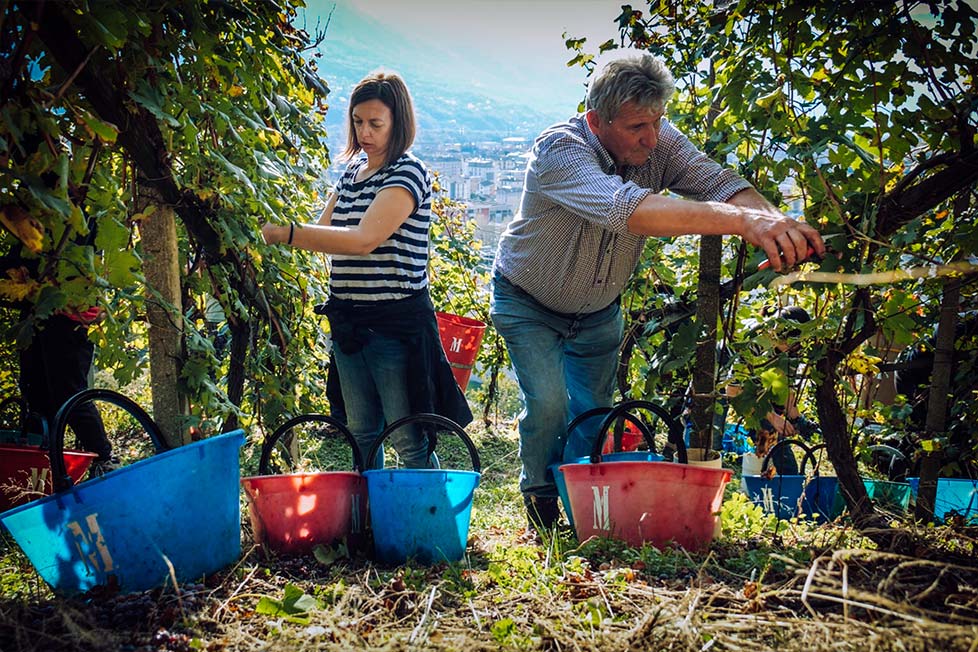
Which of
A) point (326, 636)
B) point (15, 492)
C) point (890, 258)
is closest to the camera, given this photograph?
point (326, 636)

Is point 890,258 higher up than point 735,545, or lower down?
higher up

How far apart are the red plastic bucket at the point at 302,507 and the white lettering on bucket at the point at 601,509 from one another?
2.35 feet

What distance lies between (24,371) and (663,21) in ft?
9.82

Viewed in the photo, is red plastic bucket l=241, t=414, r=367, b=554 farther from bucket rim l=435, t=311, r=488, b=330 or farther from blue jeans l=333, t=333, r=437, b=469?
bucket rim l=435, t=311, r=488, b=330

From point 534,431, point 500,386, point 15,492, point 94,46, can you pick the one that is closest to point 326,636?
point 534,431

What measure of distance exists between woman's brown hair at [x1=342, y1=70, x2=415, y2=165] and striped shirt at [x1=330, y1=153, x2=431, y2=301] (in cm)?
6

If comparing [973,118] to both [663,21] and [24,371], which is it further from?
[24,371]

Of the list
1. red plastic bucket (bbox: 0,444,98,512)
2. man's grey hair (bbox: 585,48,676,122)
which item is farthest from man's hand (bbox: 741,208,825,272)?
red plastic bucket (bbox: 0,444,98,512)

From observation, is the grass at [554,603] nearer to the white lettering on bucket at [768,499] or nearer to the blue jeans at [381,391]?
the blue jeans at [381,391]

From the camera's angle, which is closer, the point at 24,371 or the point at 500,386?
the point at 24,371

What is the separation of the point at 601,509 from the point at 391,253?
1166 millimetres

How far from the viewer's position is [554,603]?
6.32 feet

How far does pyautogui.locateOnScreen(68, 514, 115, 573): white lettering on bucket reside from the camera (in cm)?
194

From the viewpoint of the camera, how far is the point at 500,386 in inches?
280
